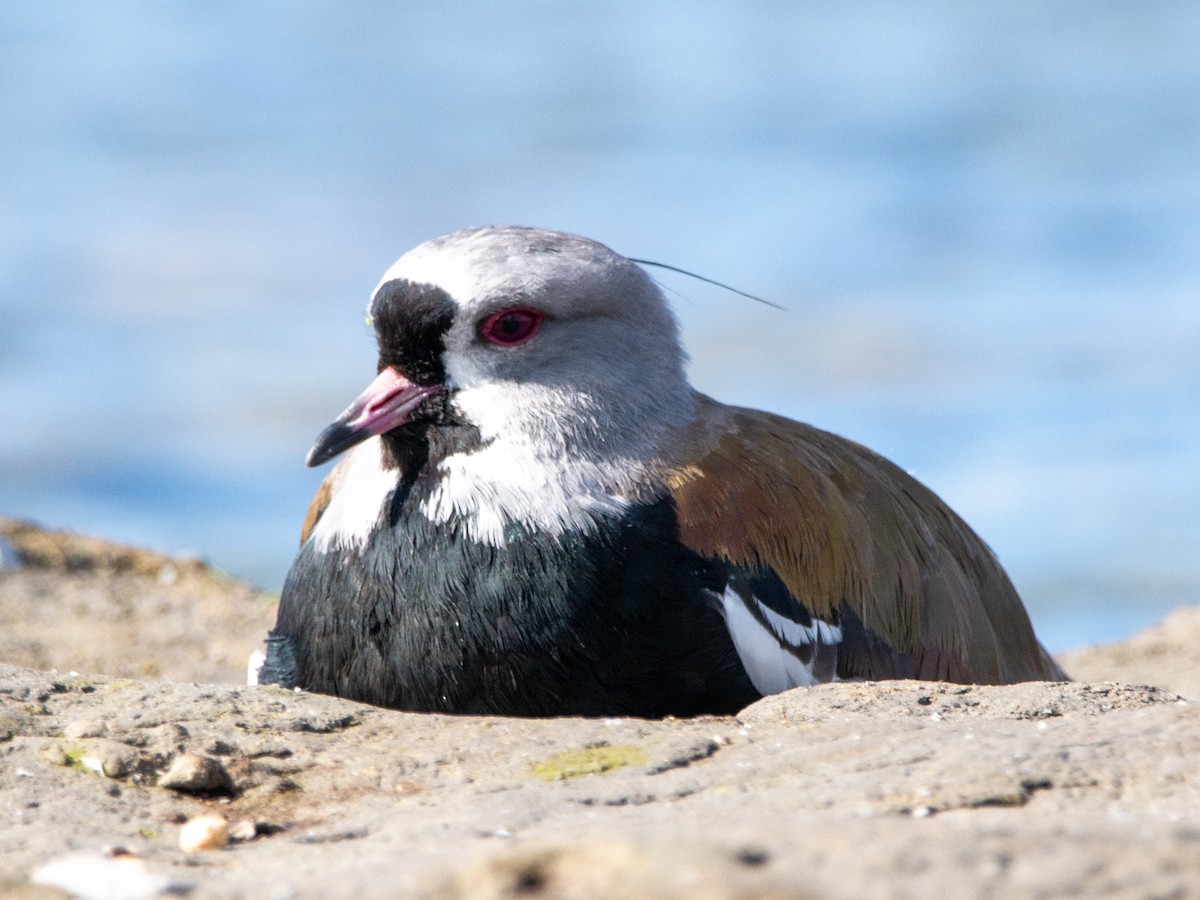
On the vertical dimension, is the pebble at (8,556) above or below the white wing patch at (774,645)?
above

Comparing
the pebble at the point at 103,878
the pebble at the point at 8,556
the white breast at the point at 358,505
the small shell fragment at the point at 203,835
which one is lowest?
the pebble at the point at 103,878

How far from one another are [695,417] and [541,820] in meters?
2.23

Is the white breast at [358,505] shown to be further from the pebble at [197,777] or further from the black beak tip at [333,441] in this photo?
the pebble at [197,777]

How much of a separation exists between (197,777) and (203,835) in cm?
37

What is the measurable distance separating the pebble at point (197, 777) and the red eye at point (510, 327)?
1808 mm

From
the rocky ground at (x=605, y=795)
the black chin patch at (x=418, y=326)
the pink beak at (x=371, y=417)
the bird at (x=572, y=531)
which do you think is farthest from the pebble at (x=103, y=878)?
the black chin patch at (x=418, y=326)

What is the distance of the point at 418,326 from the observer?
4.86 m

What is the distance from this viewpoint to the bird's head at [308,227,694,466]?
15.8ft

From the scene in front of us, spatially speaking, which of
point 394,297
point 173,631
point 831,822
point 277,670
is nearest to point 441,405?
point 394,297

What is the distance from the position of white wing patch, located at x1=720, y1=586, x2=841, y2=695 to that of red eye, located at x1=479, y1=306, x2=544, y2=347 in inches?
42.5

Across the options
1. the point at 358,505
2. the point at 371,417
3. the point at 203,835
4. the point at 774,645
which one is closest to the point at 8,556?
the point at 358,505

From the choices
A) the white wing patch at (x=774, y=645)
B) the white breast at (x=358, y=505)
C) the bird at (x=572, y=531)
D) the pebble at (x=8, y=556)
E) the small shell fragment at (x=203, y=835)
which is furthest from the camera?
the pebble at (x=8, y=556)

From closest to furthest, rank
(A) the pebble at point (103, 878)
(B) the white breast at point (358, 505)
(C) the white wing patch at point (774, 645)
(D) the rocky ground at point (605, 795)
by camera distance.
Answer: (D) the rocky ground at point (605, 795)
(A) the pebble at point (103, 878)
(C) the white wing patch at point (774, 645)
(B) the white breast at point (358, 505)

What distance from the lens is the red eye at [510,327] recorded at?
191 inches
